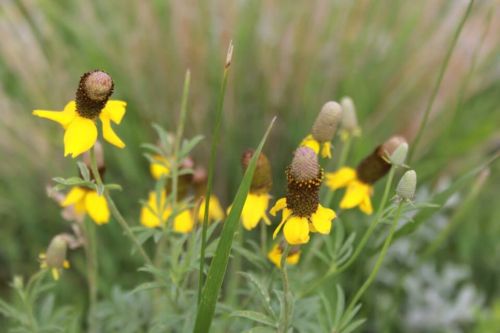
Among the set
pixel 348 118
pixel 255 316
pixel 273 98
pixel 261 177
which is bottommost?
pixel 255 316

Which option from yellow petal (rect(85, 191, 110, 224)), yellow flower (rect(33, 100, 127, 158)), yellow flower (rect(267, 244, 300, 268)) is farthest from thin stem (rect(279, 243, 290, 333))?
yellow petal (rect(85, 191, 110, 224))

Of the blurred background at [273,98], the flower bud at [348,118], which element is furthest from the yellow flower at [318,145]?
the blurred background at [273,98]

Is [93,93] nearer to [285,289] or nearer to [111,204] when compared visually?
[111,204]

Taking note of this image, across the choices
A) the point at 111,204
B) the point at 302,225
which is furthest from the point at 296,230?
the point at 111,204

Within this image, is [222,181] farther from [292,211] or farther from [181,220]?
[292,211]

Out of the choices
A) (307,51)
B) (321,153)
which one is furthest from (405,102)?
(321,153)

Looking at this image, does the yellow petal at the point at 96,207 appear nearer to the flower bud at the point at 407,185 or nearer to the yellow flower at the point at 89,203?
the yellow flower at the point at 89,203
